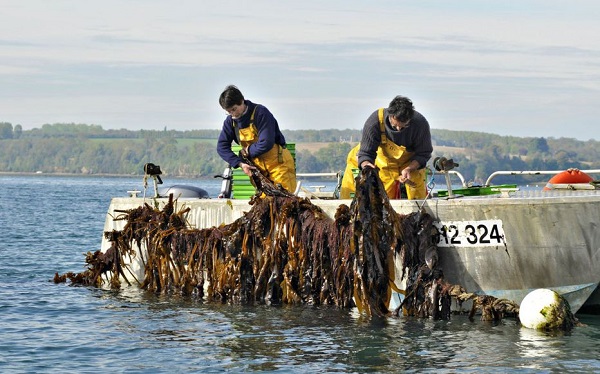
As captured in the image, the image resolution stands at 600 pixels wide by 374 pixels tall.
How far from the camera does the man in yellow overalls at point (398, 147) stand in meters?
16.5

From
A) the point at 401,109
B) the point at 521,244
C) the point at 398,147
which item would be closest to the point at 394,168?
the point at 398,147

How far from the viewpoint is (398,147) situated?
→ 668 inches

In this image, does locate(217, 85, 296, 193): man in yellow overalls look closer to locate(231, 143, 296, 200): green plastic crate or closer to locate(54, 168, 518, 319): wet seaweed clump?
locate(54, 168, 518, 319): wet seaweed clump

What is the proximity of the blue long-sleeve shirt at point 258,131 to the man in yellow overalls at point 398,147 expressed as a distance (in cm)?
152

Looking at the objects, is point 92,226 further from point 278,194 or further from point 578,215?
point 578,215

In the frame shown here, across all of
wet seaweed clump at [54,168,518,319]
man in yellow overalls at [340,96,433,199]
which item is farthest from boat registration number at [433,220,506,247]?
man in yellow overalls at [340,96,433,199]

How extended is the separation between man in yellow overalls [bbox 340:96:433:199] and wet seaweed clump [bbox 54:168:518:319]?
0.81 m

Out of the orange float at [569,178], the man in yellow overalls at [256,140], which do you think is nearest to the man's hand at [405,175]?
the man in yellow overalls at [256,140]

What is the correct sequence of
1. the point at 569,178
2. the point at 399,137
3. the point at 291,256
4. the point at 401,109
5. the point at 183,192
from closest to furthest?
the point at 401,109, the point at 399,137, the point at 291,256, the point at 569,178, the point at 183,192

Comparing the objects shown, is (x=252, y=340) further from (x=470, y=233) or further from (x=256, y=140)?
(x=256, y=140)

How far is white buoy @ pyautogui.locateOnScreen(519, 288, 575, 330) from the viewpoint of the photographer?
15.1 m

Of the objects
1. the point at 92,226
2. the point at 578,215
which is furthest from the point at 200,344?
the point at 92,226

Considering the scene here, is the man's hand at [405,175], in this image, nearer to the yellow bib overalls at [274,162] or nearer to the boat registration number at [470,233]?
the boat registration number at [470,233]

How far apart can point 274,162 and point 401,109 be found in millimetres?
2787
